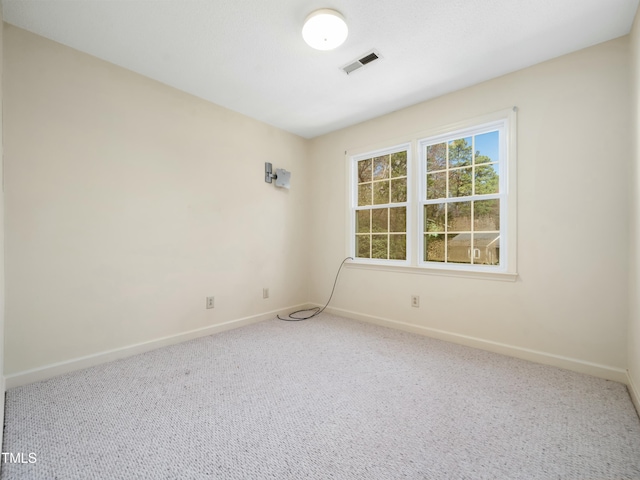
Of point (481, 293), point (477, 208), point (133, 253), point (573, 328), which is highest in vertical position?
Answer: point (477, 208)

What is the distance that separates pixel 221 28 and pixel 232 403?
252 centimetres

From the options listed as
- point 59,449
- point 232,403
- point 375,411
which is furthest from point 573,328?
point 59,449

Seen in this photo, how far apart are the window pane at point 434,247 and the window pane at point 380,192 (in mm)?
695

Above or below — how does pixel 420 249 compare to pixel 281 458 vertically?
above

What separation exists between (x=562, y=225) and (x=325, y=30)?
7.61 feet

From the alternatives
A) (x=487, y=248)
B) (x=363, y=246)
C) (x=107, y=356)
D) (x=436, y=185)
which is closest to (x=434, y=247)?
(x=487, y=248)

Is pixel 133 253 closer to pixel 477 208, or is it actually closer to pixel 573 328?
pixel 477 208

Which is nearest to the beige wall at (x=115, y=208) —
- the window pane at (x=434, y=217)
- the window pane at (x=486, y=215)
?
the window pane at (x=434, y=217)

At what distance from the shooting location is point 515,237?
2.49 metres

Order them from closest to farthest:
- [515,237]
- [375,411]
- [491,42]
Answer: [375,411]
[491,42]
[515,237]

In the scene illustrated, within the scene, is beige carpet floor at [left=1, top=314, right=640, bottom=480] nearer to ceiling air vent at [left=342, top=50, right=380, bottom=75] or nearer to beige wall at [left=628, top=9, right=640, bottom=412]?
beige wall at [left=628, top=9, right=640, bottom=412]

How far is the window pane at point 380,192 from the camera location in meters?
3.47

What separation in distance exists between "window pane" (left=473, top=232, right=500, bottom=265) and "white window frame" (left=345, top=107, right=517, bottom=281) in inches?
1.7

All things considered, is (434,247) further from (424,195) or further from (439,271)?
(424,195)
